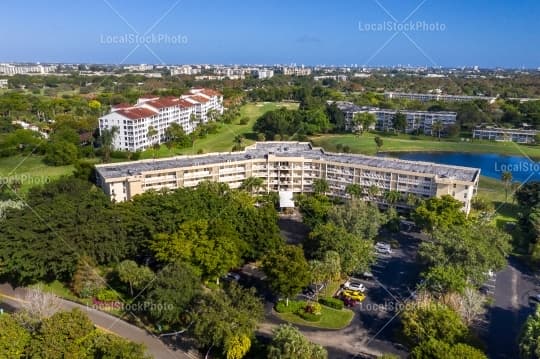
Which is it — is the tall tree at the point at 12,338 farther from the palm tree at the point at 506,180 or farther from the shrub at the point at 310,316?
the palm tree at the point at 506,180

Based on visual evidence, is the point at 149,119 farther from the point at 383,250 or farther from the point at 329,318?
the point at 329,318

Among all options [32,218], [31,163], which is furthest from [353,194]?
[31,163]

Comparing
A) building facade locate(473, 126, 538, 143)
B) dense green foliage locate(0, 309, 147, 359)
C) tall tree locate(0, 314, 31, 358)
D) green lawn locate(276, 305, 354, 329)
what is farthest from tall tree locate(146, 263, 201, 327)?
building facade locate(473, 126, 538, 143)

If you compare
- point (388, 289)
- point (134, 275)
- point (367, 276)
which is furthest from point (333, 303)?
point (134, 275)

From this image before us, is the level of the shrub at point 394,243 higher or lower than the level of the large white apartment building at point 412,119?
lower

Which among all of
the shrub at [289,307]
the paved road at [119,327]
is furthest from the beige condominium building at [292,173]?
the shrub at [289,307]

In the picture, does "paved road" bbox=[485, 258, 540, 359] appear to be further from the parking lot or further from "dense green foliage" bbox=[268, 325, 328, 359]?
"dense green foliage" bbox=[268, 325, 328, 359]

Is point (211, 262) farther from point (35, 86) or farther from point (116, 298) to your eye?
point (35, 86)
